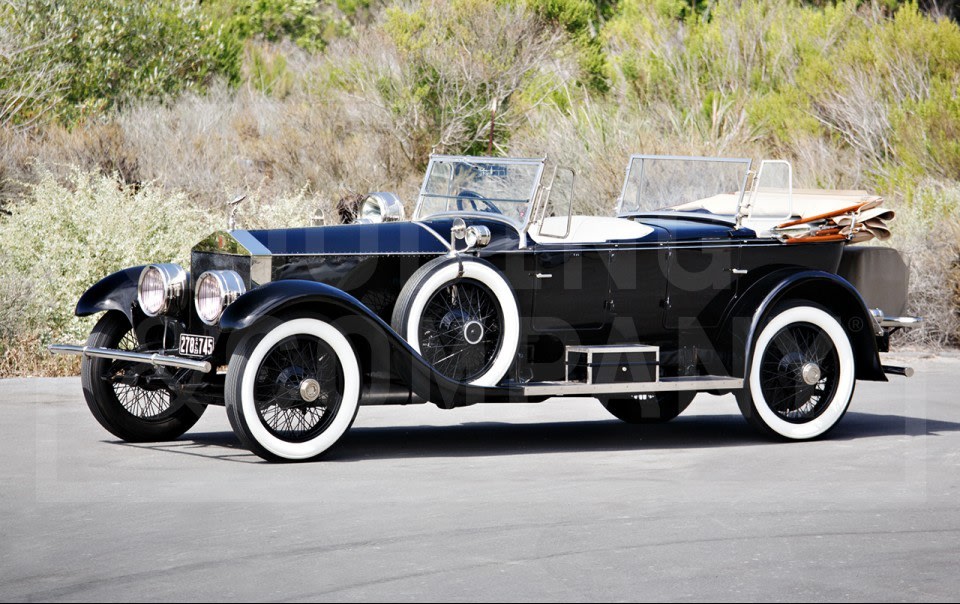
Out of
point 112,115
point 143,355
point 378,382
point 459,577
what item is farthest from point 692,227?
point 112,115

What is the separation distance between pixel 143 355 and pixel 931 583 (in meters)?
4.61

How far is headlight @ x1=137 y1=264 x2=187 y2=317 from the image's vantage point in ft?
26.0

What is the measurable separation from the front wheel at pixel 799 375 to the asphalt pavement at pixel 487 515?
0.17 metres

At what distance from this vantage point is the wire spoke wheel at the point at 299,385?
730cm

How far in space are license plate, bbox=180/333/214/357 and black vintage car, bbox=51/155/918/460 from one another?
15mm

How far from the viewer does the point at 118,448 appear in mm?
8070

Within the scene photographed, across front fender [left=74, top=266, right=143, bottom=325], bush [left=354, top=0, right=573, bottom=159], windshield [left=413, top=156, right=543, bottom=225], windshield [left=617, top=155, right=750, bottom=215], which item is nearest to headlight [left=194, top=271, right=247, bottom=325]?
front fender [left=74, top=266, right=143, bottom=325]

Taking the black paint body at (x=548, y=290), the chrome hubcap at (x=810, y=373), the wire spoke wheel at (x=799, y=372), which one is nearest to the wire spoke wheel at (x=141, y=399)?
the black paint body at (x=548, y=290)

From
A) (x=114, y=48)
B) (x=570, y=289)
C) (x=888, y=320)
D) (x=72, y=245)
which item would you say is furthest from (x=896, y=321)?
(x=114, y=48)

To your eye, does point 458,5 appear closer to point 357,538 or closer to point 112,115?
point 112,115

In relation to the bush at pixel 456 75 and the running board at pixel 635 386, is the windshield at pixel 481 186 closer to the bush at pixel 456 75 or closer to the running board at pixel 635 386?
the running board at pixel 635 386

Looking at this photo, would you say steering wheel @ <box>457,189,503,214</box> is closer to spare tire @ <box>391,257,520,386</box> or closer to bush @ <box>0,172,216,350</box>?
spare tire @ <box>391,257,520,386</box>

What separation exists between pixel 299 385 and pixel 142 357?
3.22ft

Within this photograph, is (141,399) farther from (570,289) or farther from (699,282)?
(699,282)
